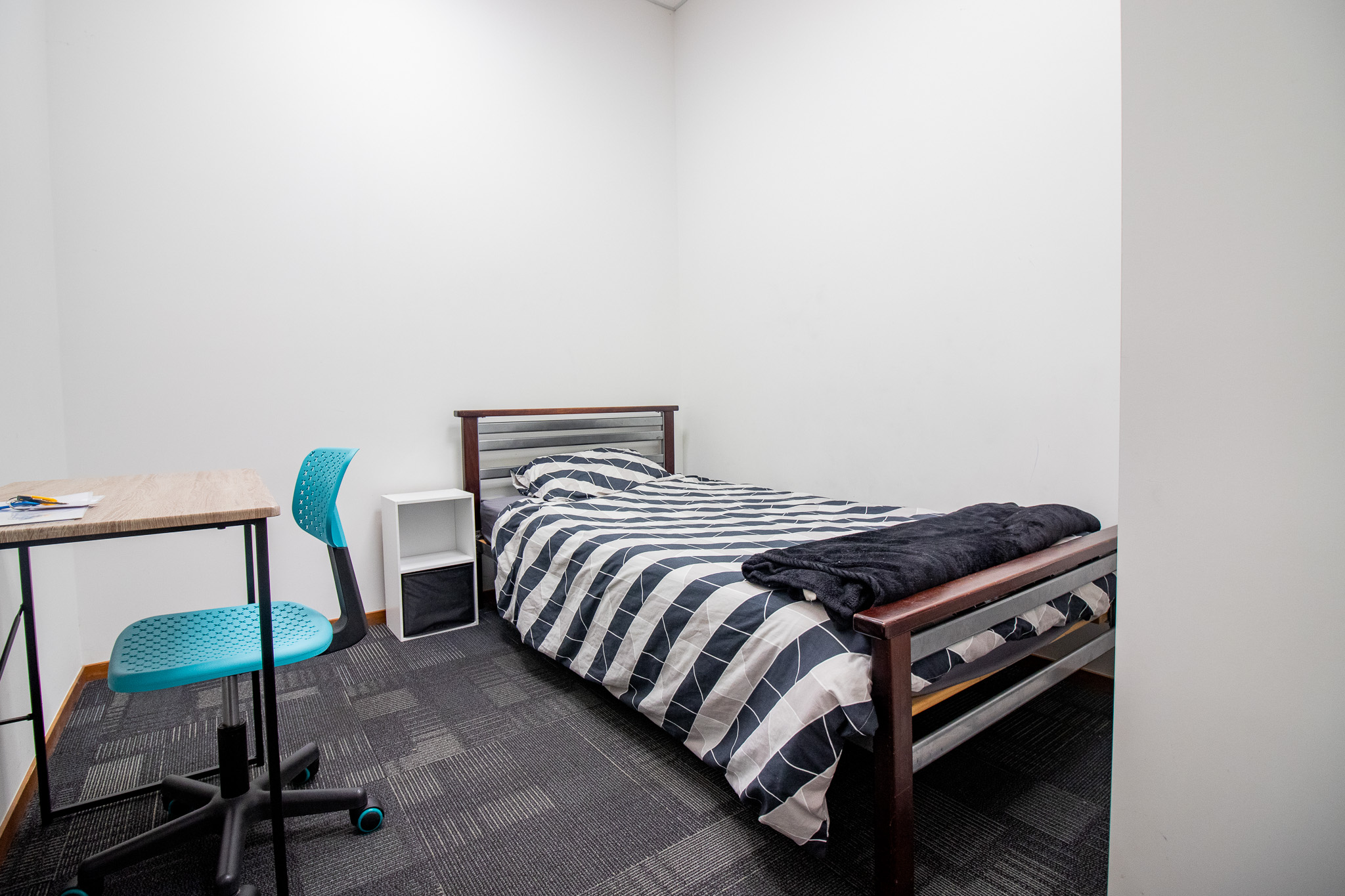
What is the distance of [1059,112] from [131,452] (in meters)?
3.55

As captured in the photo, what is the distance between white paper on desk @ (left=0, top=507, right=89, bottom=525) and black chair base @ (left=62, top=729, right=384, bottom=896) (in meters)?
0.65

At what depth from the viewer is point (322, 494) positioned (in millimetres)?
1639

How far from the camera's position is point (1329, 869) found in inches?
25.8

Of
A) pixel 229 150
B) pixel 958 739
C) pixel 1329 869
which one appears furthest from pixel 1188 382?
pixel 229 150

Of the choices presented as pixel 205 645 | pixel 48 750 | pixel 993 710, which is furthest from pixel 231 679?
pixel 993 710

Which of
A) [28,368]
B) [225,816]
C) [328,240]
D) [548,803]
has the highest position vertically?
[328,240]

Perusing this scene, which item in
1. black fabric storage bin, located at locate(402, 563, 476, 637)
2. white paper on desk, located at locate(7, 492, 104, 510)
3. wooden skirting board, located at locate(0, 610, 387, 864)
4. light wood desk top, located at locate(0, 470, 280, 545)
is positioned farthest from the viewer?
black fabric storage bin, located at locate(402, 563, 476, 637)

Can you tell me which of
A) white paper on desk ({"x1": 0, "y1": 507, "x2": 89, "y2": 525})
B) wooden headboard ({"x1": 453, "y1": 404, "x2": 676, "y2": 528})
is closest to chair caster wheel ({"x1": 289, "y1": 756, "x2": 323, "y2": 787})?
white paper on desk ({"x1": 0, "y1": 507, "x2": 89, "y2": 525})

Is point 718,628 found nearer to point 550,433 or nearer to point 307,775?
point 307,775

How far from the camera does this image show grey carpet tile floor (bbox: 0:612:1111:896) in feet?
4.52

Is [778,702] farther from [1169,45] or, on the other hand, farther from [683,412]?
[683,412]

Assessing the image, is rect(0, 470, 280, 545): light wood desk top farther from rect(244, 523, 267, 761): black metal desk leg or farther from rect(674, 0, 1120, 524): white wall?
rect(674, 0, 1120, 524): white wall

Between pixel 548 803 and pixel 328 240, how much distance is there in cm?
248

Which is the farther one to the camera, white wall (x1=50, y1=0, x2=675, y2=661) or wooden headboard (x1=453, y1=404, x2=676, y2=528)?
wooden headboard (x1=453, y1=404, x2=676, y2=528)
